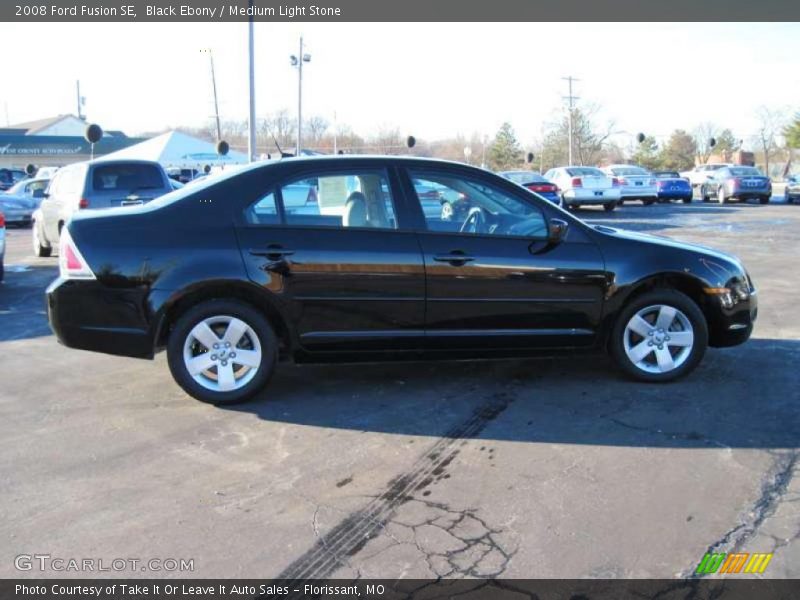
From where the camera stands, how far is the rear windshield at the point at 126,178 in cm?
1151

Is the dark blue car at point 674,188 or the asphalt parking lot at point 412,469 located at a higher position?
the dark blue car at point 674,188

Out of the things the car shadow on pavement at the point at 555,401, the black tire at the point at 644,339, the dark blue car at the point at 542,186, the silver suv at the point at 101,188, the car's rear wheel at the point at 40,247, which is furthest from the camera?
the dark blue car at the point at 542,186

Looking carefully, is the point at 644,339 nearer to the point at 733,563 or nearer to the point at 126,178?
the point at 733,563

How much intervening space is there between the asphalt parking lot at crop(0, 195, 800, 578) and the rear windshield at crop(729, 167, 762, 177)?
25.5 metres

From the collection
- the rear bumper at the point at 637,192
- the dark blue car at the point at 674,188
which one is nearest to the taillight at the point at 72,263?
the rear bumper at the point at 637,192

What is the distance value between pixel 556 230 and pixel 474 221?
581 mm

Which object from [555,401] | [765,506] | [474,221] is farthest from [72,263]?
[765,506]

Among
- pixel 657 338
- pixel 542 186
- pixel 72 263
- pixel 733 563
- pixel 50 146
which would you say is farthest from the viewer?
pixel 50 146

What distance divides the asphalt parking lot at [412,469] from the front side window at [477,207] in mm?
1178

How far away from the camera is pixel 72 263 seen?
4.62 meters

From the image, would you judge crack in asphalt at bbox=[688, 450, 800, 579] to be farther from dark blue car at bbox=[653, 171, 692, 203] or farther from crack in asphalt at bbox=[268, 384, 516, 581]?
dark blue car at bbox=[653, 171, 692, 203]

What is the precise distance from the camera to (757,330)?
687cm

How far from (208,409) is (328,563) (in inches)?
82.9

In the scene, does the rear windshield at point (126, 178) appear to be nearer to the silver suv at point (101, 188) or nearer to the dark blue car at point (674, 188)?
the silver suv at point (101, 188)
